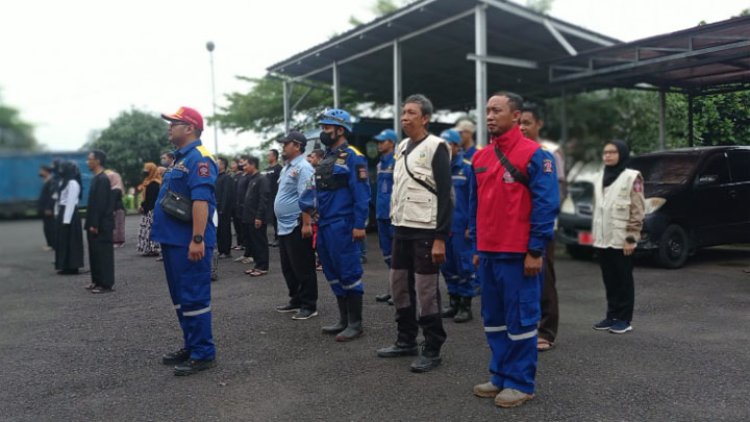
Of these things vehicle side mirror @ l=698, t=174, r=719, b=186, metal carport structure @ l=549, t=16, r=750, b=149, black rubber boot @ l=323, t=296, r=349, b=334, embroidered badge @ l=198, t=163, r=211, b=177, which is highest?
metal carport structure @ l=549, t=16, r=750, b=149

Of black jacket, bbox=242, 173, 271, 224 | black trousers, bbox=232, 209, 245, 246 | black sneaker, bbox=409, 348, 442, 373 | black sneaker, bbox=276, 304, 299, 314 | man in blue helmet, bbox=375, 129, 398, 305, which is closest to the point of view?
black sneaker, bbox=409, 348, 442, 373

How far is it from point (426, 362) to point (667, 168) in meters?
6.80

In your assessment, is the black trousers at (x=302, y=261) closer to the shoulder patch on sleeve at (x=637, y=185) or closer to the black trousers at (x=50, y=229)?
the shoulder patch on sleeve at (x=637, y=185)

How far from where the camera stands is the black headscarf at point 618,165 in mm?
5438

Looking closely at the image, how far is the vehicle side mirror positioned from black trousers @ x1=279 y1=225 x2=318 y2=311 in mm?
6417

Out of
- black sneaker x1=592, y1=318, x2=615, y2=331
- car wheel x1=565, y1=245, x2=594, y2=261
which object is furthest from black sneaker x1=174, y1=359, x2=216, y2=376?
car wheel x1=565, y1=245, x2=594, y2=261

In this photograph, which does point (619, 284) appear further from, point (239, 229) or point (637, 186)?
point (239, 229)

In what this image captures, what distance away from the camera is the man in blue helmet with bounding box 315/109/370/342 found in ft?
16.7

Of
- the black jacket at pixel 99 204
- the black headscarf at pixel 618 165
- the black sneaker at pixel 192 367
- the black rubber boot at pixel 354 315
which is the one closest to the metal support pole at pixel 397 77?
the black jacket at pixel 99 204

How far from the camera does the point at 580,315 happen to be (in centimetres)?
612

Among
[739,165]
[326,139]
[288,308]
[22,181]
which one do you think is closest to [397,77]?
[739,165]

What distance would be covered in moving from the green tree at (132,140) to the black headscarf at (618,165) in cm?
1791

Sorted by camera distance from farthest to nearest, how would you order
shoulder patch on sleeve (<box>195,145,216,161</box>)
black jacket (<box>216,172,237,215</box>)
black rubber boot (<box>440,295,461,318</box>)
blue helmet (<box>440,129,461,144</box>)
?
black jacket (<box>216,172,237,215</box>) → blue helmet (<box>440,129,461,144</box>) → black rubber boot (<box>440,295,461,318</box>) → shoulder patch on sleeve (<box>195,145,216,161</box>)

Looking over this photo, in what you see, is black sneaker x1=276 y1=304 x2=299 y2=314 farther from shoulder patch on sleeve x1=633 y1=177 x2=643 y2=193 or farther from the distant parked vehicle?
the distant parked vehicle
